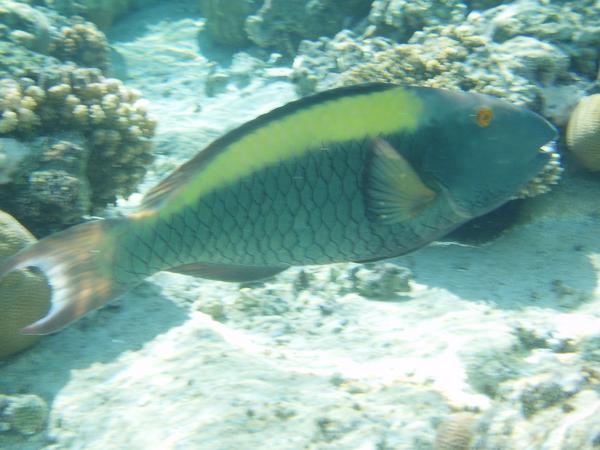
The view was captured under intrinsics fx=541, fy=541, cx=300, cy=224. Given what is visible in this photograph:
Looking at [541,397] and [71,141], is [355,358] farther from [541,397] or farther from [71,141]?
[71,141]

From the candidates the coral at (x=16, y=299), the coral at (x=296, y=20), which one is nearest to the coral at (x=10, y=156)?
the coral at (x=16, y=299)

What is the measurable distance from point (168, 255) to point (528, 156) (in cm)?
141

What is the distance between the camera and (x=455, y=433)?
2527 millimetres

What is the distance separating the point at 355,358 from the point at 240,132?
1.98 metres

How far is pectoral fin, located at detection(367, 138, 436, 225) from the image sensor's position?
1873 millimetres

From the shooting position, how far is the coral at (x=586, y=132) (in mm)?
4848

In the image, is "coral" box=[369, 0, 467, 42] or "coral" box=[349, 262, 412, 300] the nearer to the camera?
"coral" box=[349, 262, 412, 300]

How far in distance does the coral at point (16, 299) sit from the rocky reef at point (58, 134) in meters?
0.60

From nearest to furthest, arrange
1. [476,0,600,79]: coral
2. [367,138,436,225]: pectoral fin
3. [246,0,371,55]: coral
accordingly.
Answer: [367,138,436,225]: pectoral fin, [476,0,600,79]: coral, [246,0,371,55]: coral

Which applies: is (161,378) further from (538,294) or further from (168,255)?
(538,294)

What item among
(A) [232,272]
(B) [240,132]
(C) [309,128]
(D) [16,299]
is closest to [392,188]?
(C) [309,128]

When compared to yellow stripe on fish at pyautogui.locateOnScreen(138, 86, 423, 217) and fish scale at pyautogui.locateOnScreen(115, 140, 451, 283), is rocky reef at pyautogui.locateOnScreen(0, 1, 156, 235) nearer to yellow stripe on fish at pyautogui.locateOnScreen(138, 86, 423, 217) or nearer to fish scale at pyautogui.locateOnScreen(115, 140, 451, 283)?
fish scale at pyautogui.locateOnScreen(115, 140, 451, 283)

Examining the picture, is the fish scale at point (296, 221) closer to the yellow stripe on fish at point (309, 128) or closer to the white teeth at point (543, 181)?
the yellow stripe on fish at point (309, 128)

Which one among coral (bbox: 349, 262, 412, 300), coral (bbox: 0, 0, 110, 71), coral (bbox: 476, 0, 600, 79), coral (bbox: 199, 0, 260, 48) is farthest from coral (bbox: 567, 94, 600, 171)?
coral (bbox: 199, 0, 260, 48)
